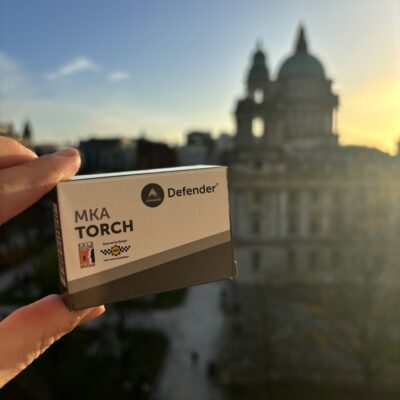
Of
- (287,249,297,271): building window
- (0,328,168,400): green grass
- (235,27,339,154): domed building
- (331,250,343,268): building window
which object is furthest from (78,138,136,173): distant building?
(0,328,168,400): green grass

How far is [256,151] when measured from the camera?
91.4ft

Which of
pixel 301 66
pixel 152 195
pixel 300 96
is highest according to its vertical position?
pixel 301 66

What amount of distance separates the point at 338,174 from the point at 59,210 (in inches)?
1052

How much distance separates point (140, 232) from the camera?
8.42 feet

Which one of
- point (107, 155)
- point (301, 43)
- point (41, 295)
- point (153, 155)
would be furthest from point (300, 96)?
point (41, 295)

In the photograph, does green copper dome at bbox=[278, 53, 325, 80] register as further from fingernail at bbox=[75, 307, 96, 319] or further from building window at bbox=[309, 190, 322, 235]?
fingernail at bbox=[75, 307, 96, 319]

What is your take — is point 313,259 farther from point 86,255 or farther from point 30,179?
point 30,179

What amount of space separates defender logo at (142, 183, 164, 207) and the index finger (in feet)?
1.54

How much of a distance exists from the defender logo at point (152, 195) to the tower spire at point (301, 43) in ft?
140

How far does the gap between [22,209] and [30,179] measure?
16cm

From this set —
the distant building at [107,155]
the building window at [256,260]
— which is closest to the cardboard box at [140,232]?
the building window at [256,260]

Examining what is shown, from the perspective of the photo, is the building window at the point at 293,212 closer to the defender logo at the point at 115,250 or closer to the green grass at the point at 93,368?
the green grass at the point at 93,368

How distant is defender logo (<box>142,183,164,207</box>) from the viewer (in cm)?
255

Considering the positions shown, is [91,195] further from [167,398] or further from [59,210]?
[167,398]
